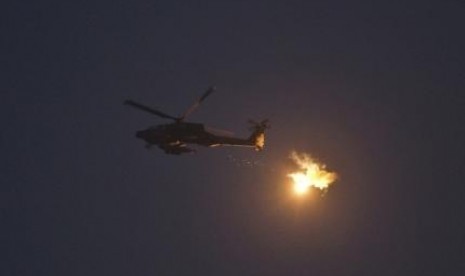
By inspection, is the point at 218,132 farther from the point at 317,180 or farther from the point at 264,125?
the point at 317,180

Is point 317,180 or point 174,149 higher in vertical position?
point 317,180

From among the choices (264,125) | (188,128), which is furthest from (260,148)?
(188,128)

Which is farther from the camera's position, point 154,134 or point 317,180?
point 317,180

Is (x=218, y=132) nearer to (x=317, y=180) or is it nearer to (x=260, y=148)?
(x=260, y=148)

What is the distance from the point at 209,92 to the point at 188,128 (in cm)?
312

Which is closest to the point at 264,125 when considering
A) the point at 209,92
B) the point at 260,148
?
the point at 260,148

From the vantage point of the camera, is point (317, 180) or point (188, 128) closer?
point (188, 128)

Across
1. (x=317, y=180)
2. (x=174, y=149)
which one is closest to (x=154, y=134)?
(x=174, y=149)

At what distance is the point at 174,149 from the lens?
94938 mm

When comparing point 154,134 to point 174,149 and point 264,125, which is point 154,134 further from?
point 264,125

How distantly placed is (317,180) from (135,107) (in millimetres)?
19319

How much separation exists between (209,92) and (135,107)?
221 inches

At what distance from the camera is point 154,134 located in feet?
313

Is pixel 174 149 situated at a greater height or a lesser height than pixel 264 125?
lesser
